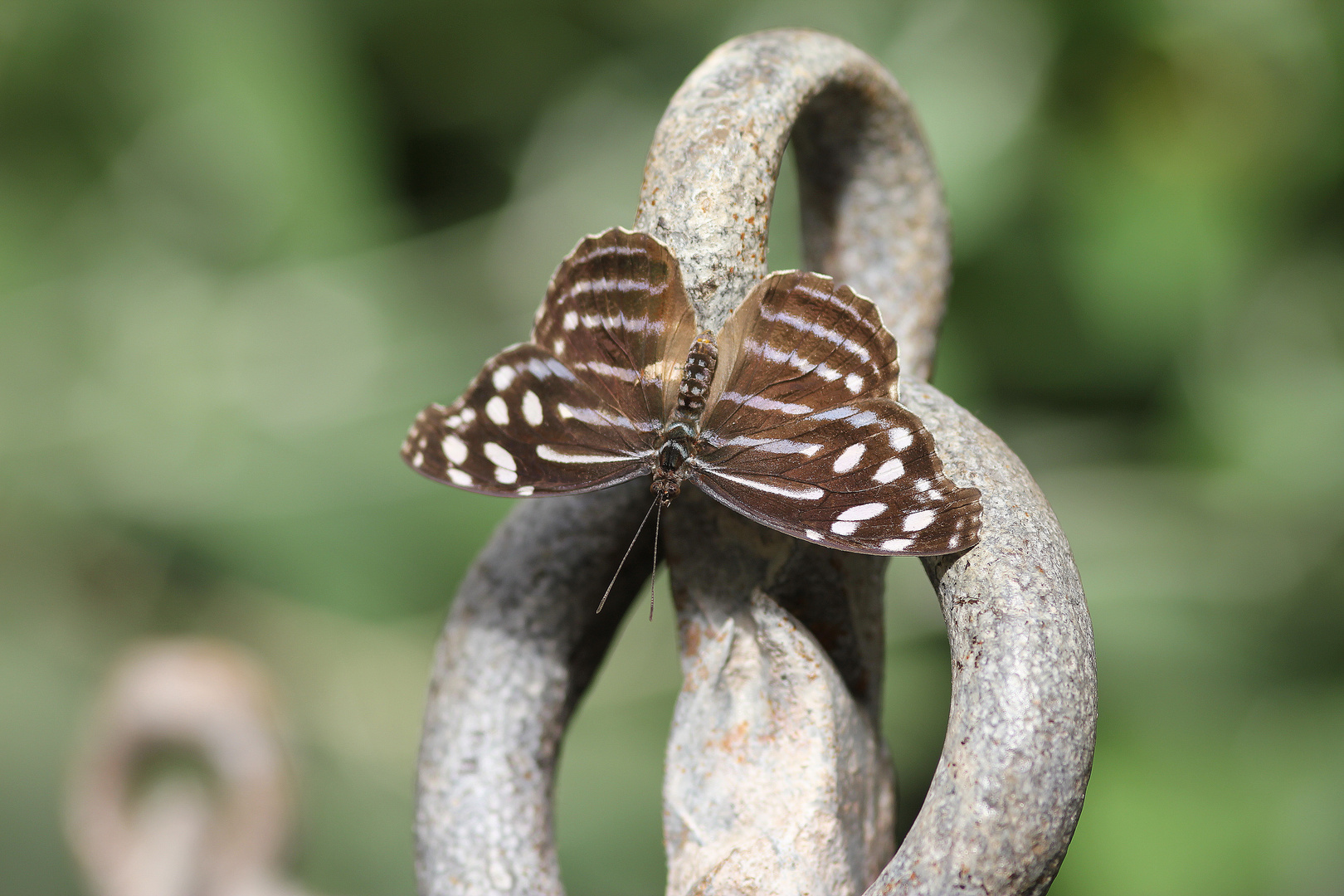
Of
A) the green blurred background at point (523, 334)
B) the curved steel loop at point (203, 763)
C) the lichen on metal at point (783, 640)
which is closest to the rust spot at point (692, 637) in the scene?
the lichen on metal at point (783, 640)

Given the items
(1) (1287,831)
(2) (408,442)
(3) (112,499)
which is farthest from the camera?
(3) (112,499)

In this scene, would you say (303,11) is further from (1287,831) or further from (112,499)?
(1287,831)

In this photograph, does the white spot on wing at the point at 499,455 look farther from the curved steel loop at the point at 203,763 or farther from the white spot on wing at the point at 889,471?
the curved steel loop at the point at 203,763

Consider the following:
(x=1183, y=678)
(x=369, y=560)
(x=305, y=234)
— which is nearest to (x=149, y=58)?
(x=305, y=234)

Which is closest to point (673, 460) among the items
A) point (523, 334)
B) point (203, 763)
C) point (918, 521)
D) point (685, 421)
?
point (685, 421)

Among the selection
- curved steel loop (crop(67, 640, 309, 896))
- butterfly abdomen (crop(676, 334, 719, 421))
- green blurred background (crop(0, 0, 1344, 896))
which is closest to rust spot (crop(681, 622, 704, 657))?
butterfly abdomen (crop(676, 334, 719, 421))

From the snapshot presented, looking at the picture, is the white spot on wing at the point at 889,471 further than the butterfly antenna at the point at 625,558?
No

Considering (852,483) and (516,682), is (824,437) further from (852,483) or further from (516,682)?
(516,682)
